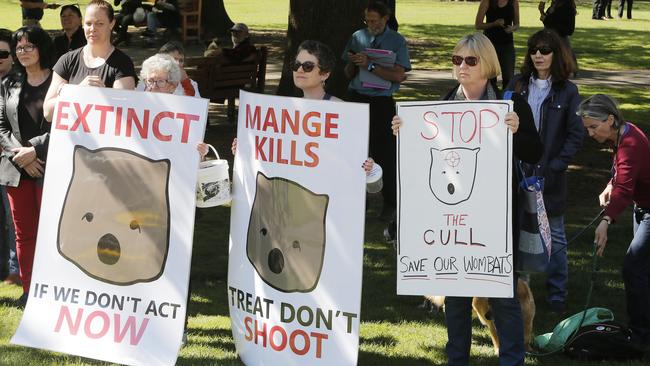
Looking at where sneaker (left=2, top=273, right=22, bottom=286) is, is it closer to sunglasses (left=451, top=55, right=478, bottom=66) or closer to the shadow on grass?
sunglasses (left=451, top=55, right=478, bottom=66)

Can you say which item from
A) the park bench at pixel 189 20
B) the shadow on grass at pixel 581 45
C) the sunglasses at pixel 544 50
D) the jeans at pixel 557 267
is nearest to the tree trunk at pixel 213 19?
the park bench at pixel 189 20

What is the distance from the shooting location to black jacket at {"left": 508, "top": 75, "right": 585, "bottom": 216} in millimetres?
7262

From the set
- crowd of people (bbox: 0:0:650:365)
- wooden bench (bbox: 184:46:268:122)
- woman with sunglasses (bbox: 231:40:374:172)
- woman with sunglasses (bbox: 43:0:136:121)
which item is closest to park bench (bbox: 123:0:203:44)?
wooden bench (bbox: 184:46:268:122)

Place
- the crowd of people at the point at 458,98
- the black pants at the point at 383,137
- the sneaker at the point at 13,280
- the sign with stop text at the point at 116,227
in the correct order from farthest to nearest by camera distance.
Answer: the black pants at the point at 383,137
the sneaker at the point at 13,280
the sign with stop text at the point at 116,227
the crowd of people at the point at 458,98

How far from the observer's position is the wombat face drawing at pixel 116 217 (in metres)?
6.05

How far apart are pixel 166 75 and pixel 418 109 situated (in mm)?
1510

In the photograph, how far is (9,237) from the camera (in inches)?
324

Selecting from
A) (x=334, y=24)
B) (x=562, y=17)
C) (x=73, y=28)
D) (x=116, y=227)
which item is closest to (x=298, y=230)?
(x=116, y=227)

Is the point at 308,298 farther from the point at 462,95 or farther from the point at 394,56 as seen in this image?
the point at 394,56

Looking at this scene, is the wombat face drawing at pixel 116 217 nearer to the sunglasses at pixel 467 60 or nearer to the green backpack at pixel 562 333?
the sunglasses at pixel 467 60

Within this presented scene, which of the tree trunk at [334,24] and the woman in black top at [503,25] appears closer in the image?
the tree trunk at [334,24]

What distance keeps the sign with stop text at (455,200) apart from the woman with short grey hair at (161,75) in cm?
141

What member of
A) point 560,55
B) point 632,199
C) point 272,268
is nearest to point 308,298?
point 272,268

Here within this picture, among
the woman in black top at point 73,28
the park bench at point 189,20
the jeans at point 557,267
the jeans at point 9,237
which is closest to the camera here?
the jeans at point 557,267
